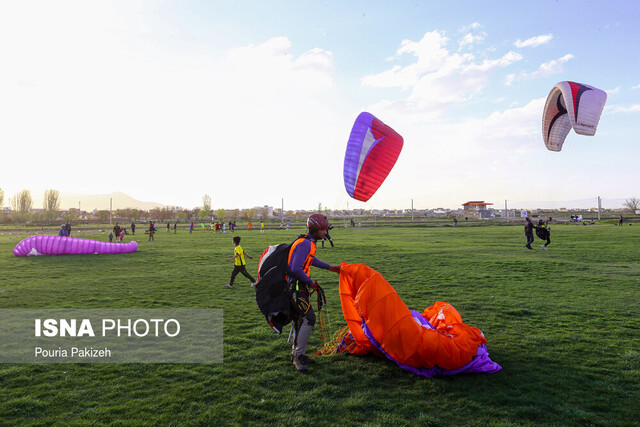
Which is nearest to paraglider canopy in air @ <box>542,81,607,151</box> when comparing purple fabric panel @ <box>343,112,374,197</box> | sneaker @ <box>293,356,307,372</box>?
purple fabric panel @ <box>343,112,374,197</box>

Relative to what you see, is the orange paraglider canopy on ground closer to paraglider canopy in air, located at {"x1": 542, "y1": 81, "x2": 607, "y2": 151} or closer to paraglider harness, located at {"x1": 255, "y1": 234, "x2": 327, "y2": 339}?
paraglider harness, located at {"x1": 255, "y1": 234, "x2": 327, "y2": 339}

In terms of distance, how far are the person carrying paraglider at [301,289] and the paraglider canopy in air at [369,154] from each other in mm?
12444

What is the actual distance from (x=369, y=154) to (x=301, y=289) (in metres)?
12.9

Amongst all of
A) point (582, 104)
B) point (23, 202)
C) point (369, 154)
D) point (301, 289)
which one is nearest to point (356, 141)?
point (369, 154)

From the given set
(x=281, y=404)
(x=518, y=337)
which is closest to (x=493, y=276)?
(x=518, y=337)

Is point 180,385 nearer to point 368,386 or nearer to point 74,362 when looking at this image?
point 74,362

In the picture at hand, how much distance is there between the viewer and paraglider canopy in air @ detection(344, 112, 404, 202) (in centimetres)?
1730

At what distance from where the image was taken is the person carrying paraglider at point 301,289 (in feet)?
16.9

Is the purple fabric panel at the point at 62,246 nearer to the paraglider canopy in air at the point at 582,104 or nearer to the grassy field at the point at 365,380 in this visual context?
the grassy field at the point at 365,380

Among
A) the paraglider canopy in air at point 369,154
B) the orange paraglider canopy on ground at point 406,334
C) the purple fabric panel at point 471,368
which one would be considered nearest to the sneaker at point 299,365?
the orange paraglider canopy on ground at point 406,334

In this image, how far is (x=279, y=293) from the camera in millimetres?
5102

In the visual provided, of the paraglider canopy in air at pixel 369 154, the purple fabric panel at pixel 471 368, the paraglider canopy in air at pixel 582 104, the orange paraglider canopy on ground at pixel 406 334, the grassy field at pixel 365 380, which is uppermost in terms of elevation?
the paraglider canopy in air at pixel 582 104

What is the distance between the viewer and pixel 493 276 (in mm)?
12188

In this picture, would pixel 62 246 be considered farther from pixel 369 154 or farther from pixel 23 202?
pixel 23 202
